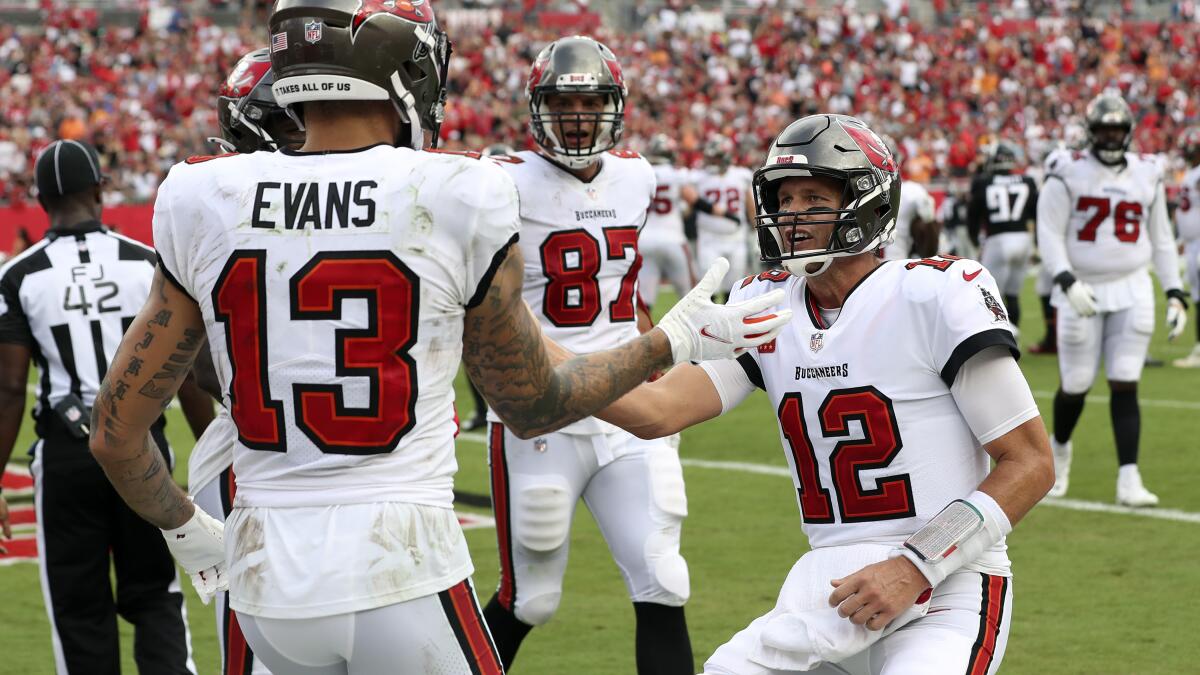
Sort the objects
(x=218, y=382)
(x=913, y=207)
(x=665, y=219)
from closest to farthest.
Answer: (x=218, y=382) → (x=913, y=207) → (x=665, y=219)

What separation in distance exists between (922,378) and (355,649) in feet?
4.51

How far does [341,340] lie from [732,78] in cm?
3030

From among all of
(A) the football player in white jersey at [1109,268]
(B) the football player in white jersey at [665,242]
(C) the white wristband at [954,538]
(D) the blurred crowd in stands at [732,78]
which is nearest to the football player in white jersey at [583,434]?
(C) the white wristband at [954,538]

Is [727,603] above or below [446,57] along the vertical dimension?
below

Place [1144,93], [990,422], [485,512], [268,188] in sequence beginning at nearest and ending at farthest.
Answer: [268,188] < [990,422] < [485,512] < [1144,93]

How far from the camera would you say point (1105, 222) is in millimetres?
8758

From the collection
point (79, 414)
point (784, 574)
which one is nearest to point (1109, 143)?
point (784, 574)

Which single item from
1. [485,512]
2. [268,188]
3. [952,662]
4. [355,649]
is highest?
[268,188]

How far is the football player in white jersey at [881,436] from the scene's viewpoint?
3328 millimetres

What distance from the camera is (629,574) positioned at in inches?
206

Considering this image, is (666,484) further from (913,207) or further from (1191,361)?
(1191,361)

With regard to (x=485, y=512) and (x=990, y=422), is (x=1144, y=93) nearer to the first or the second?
(x=485, y=512)

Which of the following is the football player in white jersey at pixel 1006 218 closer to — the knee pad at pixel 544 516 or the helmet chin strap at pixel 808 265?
the knee pad at pixel 544 516

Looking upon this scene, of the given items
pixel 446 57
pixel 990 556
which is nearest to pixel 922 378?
pixel 990 556
